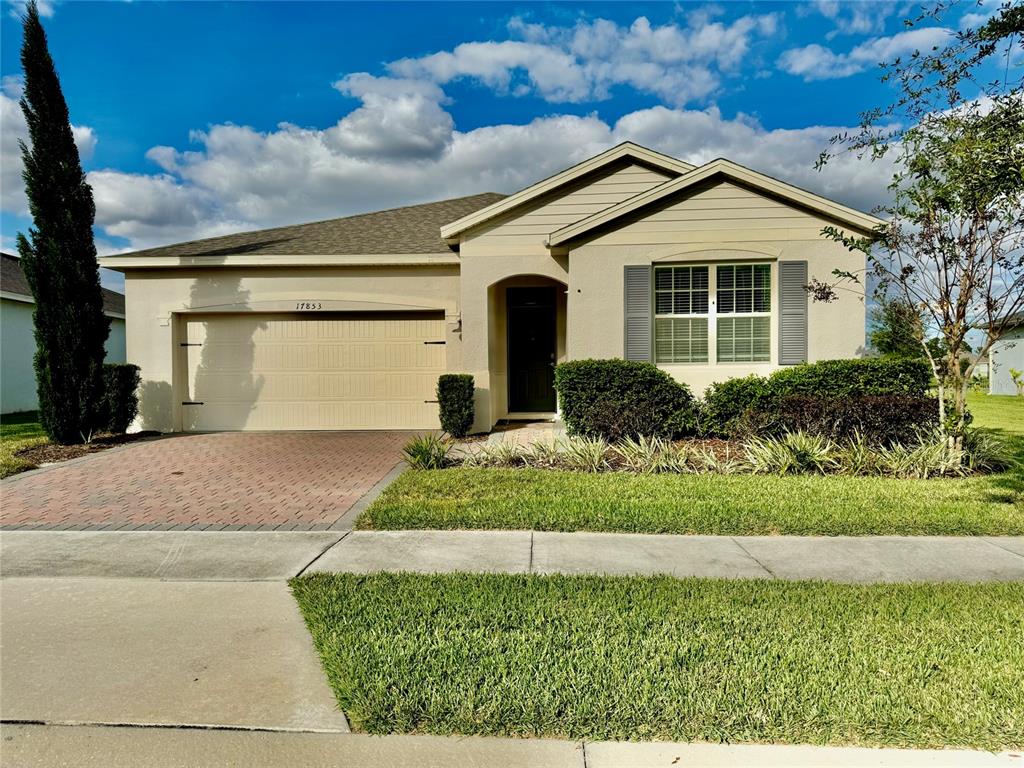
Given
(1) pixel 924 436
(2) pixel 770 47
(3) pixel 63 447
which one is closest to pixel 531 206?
(2) pixel 770 47

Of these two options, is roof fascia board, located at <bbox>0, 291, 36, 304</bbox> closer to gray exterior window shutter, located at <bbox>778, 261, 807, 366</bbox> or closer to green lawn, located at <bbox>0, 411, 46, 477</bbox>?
green lawn, located at <bbox>0, 411, 46, 477</bbox>

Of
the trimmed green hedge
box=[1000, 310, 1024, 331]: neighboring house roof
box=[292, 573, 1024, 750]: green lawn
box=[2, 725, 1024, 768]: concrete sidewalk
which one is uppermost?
box=[1000, 310, 1024, 331]: neighboring house roof

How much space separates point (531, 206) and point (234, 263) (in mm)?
6076

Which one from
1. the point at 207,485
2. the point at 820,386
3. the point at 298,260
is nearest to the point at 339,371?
the point at 298,260

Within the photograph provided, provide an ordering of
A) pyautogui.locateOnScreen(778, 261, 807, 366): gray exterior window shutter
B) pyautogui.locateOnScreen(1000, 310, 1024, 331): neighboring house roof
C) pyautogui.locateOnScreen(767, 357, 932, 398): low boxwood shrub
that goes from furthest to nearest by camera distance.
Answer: pyautogui.locateOnScreen(778, 261, 807, 366): gray exterior window shutter, pyautogui.locateOnScreen(767, 357, 932, 398): low boxwood shrub, pyautogui.locateOnScreen(1000, 310, 1024, 331): neighboring house roof

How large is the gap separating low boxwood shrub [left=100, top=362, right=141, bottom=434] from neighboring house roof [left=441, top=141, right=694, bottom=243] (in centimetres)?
665

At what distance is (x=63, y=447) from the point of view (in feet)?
35.0

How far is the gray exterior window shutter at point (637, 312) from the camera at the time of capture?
10328 mm

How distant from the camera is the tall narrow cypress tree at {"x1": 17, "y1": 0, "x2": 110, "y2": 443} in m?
10.5

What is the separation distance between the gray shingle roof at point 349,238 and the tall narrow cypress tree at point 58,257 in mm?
1777

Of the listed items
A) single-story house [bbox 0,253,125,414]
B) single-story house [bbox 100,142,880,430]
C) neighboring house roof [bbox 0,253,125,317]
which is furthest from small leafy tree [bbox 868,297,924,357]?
single-story house [bbox 0,253,125,414]

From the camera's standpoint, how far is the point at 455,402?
36.3 ft

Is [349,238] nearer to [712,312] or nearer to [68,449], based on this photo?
[68,449]

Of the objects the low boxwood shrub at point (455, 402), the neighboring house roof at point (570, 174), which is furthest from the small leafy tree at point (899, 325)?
the low boxwood shrub at point (455, 402)
